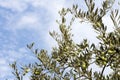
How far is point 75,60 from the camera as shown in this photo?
8281 mm

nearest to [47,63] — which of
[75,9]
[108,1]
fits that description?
[75,9]

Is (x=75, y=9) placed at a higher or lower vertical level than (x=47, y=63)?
higher

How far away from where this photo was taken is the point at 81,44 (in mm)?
8391

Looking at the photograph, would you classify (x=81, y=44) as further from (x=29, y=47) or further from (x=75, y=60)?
(x=29, y=47)

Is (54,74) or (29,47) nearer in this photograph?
(54,74)

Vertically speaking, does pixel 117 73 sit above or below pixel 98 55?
below

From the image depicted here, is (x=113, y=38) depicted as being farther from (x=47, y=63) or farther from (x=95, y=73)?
(x=47, y=63)

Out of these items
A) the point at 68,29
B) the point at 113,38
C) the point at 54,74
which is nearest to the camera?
the point at 113,38

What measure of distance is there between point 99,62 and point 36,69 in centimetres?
211

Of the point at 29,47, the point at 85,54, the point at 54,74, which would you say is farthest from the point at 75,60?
the point at 29,47

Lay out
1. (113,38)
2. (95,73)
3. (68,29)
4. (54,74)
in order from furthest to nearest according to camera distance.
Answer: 1. (68,29)
2. (54,74)
3. (95,73)
4. (113,38)

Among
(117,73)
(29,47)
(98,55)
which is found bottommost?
(117,73)

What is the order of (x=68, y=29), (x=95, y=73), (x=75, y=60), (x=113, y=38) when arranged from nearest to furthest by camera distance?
(x=113, y=38) < (x=95, y=73) < (x=75, y=60) < (x=68, y=29)

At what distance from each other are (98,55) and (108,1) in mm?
1435
